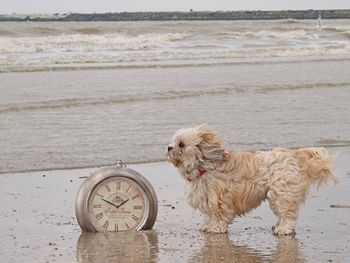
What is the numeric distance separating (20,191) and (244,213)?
8.54 ft

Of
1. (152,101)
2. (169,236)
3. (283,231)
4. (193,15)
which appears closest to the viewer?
(169,236)

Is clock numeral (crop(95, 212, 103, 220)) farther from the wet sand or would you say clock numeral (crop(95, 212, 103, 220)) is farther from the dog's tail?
the dog's tail

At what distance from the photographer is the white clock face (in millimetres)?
7422

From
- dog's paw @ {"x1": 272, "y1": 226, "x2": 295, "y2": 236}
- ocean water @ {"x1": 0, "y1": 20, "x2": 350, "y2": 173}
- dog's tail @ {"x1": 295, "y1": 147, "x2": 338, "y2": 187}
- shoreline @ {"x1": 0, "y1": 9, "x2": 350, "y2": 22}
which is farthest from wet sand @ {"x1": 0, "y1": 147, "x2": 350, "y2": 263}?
shoreline @ {"x1": 0, "y1": 9, "x2": 350, "y2": 22}

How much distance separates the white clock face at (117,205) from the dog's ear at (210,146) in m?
0.62

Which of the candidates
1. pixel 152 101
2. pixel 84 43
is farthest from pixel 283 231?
pixel 84 43

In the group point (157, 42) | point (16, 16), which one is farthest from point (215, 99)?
point (16, 16)

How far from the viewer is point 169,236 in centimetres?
726

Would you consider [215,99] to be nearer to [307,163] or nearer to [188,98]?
[188,98]

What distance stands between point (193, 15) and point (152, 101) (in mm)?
103896

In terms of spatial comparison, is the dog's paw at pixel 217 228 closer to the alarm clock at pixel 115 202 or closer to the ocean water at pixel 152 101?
the alarm clock at pixel 115 202

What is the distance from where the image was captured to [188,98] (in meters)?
18.3

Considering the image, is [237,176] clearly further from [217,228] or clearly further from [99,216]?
[99,216]

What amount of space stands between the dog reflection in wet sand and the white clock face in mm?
418
